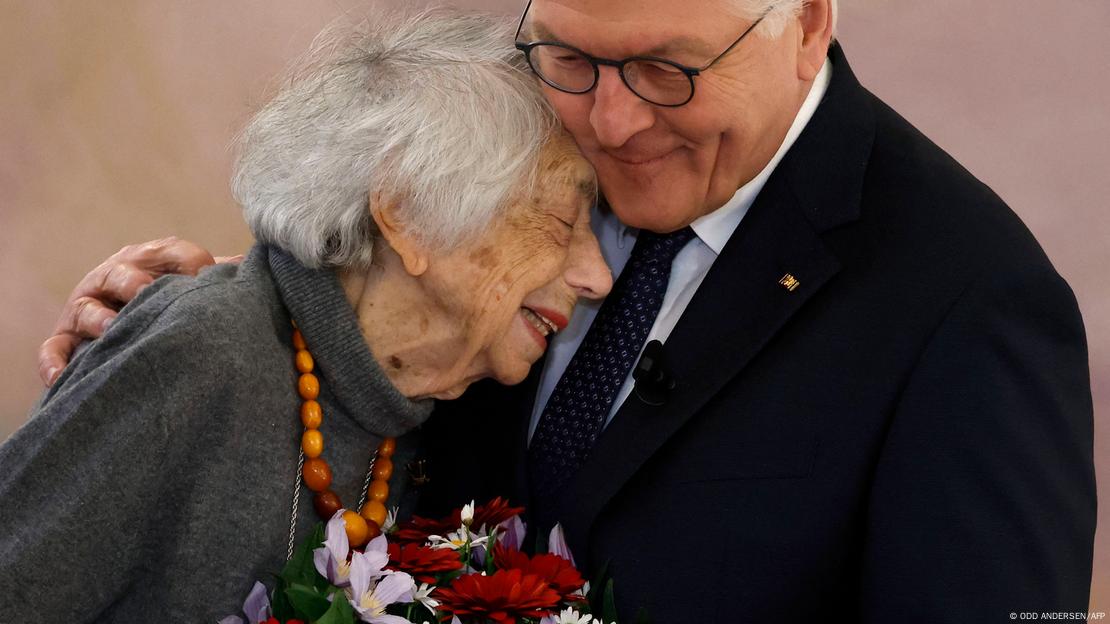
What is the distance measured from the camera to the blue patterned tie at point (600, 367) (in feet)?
7.23

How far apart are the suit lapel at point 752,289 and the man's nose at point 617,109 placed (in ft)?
0.91

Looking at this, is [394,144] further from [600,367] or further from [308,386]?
[600,367]

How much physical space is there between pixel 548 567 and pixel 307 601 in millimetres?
372

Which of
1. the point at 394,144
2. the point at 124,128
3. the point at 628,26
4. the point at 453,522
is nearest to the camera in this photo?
the point at 628,26

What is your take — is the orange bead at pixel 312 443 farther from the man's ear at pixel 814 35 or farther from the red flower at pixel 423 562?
the man's ear at pixel 814 35

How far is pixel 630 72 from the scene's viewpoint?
1960 millimetres

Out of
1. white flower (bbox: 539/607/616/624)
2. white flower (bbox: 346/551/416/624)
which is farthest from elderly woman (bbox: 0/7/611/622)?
white flower (bbox: 539/607/616/624)

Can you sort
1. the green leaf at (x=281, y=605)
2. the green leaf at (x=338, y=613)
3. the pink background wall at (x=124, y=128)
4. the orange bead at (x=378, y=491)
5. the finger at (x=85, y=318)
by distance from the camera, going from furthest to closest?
the pink background wall at (x=124, y=128), the finger at (x=85, y=318), the orange bead at (x=378, y=491), the green leaf at (x=281, y=605), the green leaf at (x=338, y=613)

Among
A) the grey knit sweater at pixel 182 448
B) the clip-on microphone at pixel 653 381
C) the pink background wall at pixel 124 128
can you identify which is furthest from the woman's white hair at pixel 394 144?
the pink background wall at pixel 124 128

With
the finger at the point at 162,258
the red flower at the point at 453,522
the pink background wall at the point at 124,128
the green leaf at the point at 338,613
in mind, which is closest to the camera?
the green leaf at the point at 338,613

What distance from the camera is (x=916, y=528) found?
188 cm

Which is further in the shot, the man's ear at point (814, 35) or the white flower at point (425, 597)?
the man's ear at point (814, 35)

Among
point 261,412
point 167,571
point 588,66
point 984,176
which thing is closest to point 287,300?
point 261,412

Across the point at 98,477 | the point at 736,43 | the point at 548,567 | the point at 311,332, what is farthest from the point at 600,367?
the point at 98,477
